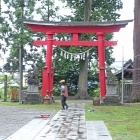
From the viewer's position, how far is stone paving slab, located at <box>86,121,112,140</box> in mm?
8746

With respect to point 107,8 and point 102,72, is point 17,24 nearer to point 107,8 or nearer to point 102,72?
point 107,8

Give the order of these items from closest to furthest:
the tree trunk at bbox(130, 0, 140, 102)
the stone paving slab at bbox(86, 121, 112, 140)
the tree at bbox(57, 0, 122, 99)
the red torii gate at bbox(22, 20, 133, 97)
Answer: the stone paving slab at bbox(86, 121, 112, 140)
the tree trunk at bbox(130, 0, 140, 102)
the red torii gate at bbox(22, 20, 133, 97)
the tree at bbox(57, 0, 122, 99)

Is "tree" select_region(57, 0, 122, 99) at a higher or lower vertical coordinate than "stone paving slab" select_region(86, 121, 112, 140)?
higher

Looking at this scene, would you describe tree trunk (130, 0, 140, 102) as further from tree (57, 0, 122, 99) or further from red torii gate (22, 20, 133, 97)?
tree (57, 0, 122, 99)

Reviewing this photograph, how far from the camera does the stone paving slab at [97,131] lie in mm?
8746

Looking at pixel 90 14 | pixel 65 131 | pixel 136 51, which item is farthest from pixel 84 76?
pixel 65 131

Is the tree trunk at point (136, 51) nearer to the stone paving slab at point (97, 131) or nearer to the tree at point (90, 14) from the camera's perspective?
the tree at point (90, 14)

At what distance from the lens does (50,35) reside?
2455cm

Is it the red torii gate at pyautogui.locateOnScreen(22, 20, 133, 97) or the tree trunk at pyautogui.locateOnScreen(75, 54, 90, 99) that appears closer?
the red torii gate at pyautogui.locateOnScreen(22, 20, 133, 97)

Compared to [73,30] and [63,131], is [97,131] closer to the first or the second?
[63,131]

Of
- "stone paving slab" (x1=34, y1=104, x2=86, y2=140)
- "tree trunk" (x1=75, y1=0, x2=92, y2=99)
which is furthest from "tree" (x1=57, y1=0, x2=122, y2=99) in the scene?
"stone paving slab" (x1=34, y1=104, x2=86, y2=140)

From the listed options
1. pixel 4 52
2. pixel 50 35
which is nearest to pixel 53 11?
pixel 4 52

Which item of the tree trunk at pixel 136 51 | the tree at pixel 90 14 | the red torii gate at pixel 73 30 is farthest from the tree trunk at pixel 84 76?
the tree trunk at pixel 136 51

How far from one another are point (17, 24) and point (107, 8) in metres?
→ 8.83
